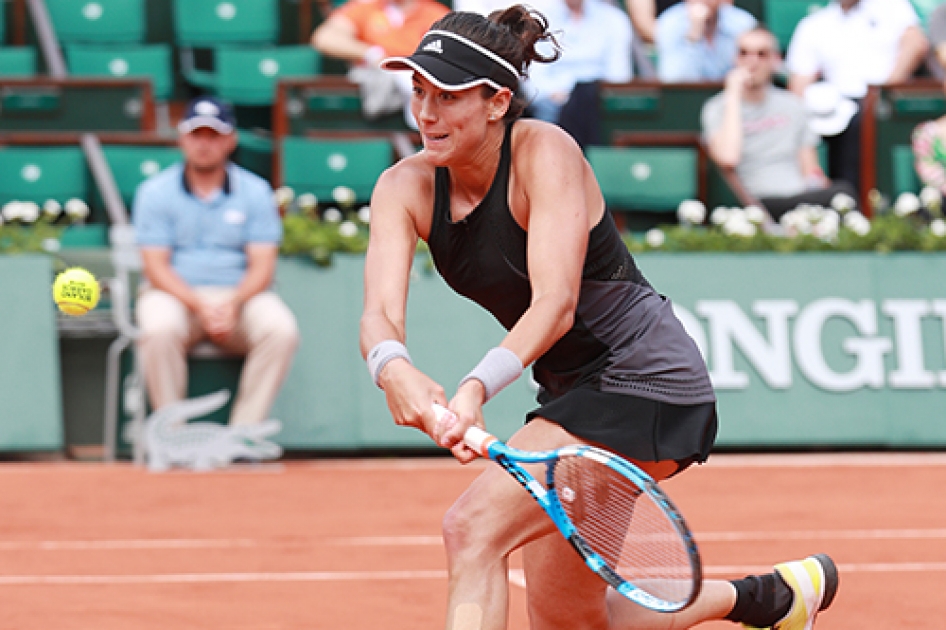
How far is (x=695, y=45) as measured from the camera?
10.1 m

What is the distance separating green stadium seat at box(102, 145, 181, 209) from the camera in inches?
365

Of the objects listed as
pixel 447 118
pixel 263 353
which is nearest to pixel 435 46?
pixel 447 118

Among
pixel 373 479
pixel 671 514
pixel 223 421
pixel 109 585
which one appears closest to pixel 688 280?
pixel 373 479

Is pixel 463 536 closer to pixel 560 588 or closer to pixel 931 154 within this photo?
pixel 560 588

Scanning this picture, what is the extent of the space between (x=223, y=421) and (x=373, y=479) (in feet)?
3.72

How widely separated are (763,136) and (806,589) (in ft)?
19.2

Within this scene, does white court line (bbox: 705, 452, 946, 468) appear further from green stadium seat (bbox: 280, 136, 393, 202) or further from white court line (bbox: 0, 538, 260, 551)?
white court line (bbox: 0, 538, 260, 551)

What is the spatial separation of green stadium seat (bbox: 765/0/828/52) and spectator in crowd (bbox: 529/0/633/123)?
2.03m

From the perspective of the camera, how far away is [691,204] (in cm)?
877

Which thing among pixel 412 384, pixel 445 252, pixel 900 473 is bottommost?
pixel 900 473

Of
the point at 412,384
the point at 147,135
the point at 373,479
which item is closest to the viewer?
the point at 412,384

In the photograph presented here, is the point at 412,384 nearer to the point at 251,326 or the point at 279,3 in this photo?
the point at 251,326

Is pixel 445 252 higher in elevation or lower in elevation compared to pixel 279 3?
lower

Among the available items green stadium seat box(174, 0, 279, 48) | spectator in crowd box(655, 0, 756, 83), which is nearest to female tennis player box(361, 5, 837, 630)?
spectator in crowd box(655, 0, 756, 83)
